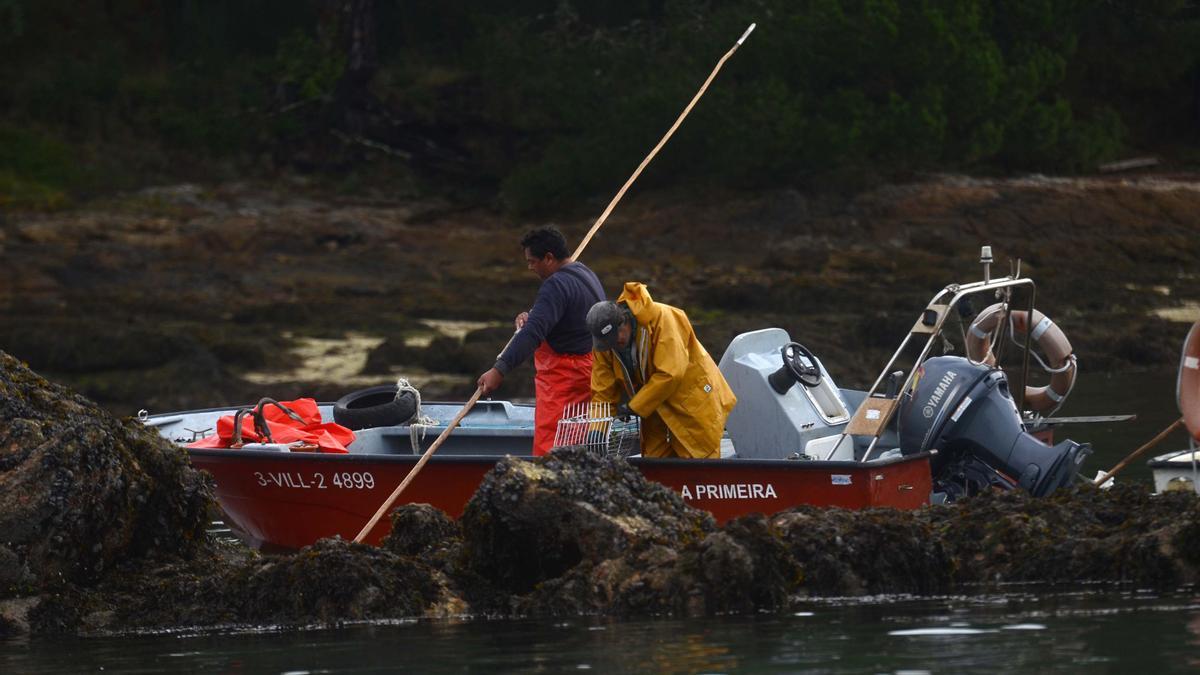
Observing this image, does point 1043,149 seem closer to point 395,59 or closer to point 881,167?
point 881,167

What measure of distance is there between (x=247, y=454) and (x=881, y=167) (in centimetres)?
1705

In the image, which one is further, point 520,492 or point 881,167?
point 881,167

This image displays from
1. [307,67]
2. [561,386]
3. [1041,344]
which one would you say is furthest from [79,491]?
[307,67]

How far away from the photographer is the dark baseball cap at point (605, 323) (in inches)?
347

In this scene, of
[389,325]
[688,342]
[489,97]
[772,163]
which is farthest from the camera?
[489,97]

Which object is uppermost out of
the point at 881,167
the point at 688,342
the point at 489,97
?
the point at 489,97

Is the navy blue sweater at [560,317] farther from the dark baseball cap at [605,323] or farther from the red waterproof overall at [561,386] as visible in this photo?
the dark baseball cap at [605,323]

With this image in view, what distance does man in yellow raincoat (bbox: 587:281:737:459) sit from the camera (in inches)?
353

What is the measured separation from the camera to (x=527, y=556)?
7977 mm

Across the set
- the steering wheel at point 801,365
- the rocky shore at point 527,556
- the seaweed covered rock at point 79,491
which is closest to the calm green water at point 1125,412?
the steering wheel at point 801,365

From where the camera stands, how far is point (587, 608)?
7.64 metres

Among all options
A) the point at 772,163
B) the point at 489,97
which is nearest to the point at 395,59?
the point at 489,97

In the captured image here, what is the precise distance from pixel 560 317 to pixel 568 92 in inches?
736

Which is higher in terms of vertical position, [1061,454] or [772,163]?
[772,163]
